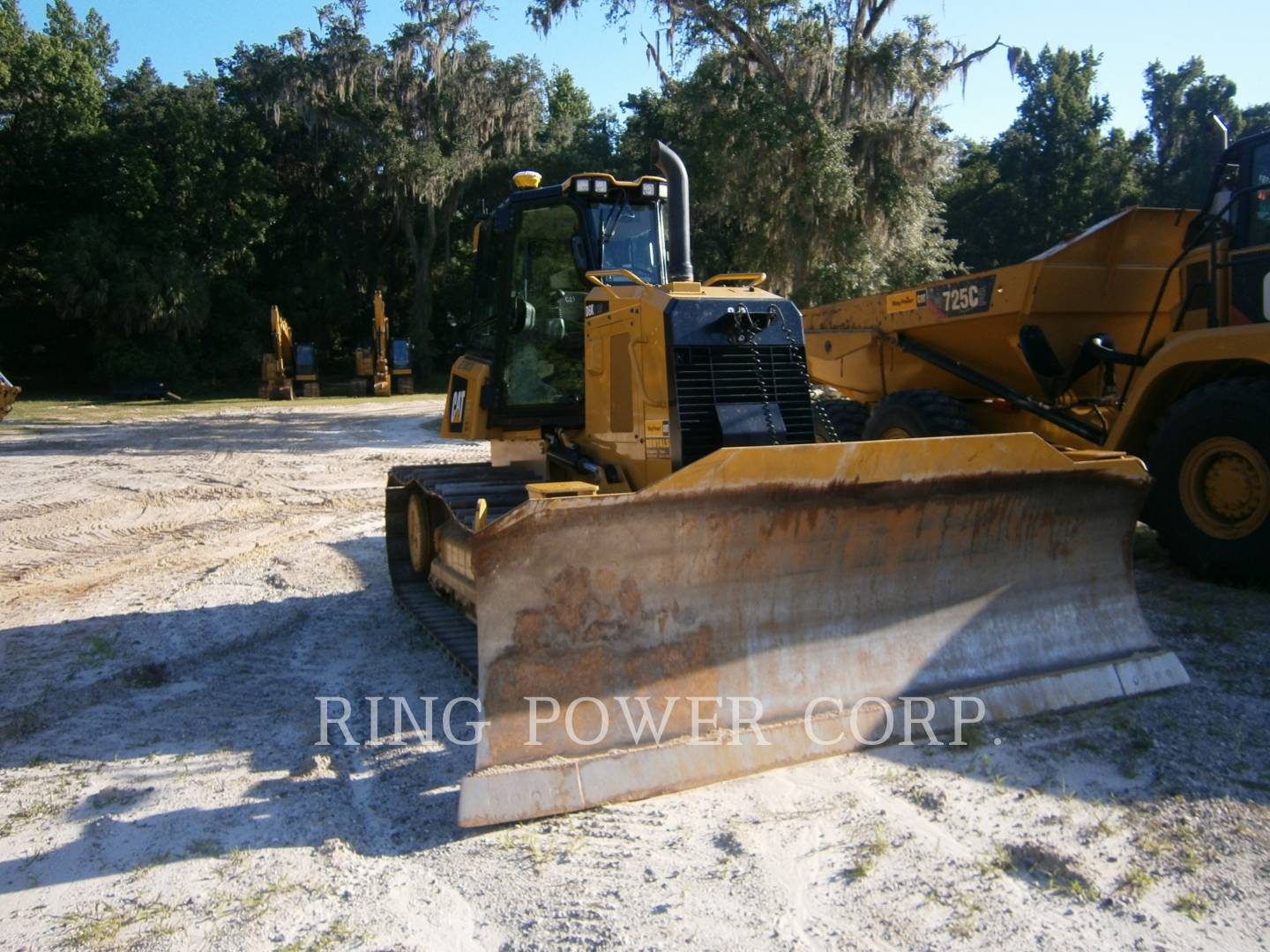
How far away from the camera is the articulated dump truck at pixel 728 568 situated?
4059 mm

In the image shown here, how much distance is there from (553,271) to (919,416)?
3.85 meters

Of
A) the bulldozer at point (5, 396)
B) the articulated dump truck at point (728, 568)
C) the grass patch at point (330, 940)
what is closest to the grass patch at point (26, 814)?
the grass patch at point (330, 940)

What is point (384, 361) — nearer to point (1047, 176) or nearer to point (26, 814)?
point (1047, 176)

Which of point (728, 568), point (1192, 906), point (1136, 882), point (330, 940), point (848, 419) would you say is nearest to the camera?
point (330, 940)

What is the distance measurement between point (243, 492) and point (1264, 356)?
35.2 feet

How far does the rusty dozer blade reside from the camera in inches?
158

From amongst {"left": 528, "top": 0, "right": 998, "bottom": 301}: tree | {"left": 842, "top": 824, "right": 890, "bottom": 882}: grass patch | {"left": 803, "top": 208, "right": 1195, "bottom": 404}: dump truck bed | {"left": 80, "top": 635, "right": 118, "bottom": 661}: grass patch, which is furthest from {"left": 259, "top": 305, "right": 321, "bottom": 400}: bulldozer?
{"left": 842, "top": 824, "right": 890, "bottom": 882}: grass patch

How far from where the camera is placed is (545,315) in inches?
251

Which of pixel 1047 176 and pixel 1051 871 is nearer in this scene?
pixel 1051 871

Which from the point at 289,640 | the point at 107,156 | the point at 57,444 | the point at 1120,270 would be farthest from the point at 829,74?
the point at 107,156

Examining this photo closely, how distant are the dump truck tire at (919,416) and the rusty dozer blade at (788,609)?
3.29m

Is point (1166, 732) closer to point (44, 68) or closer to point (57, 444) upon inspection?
point (57, 444)

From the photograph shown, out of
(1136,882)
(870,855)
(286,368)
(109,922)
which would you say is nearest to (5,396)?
(109,922)

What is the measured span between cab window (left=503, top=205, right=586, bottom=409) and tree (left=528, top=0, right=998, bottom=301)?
15.4 m
